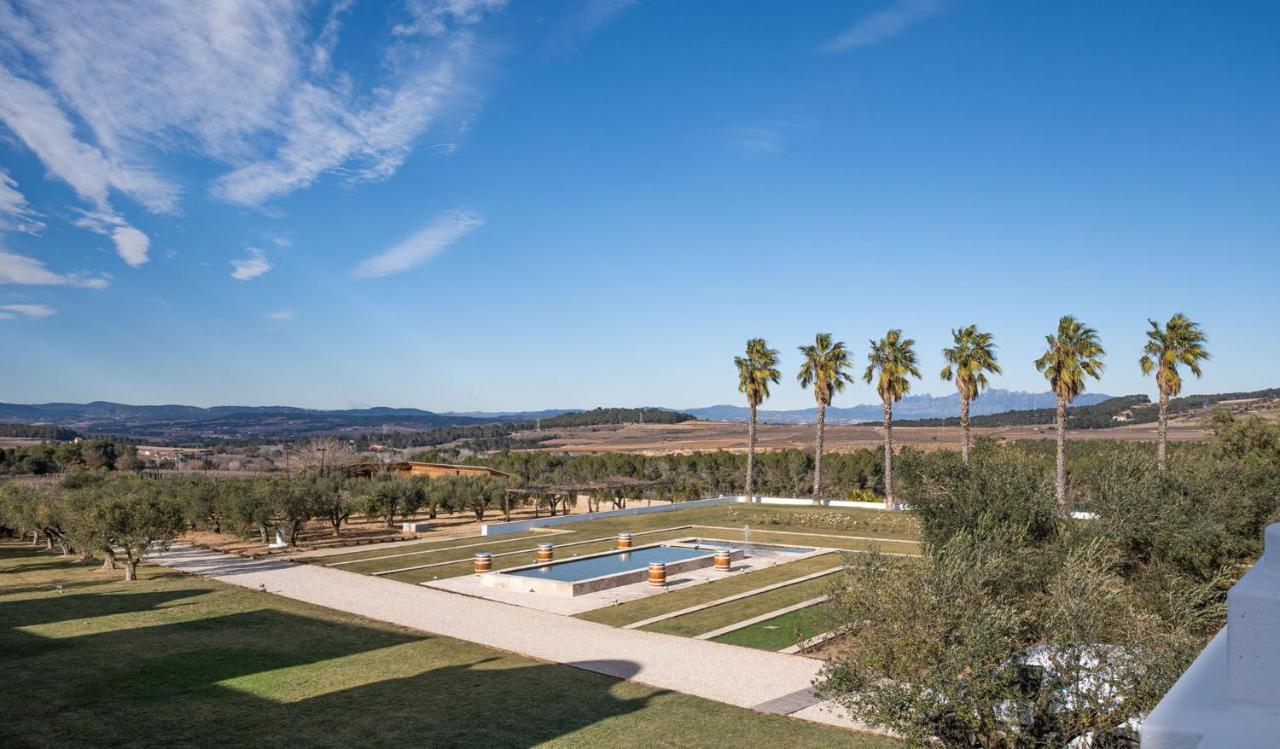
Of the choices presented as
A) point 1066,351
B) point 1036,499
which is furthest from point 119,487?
point 1066,351

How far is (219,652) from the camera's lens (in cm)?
1691

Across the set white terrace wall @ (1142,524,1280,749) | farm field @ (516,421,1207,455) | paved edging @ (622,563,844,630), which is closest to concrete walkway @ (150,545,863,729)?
paved edging @ (622,563,844,630)

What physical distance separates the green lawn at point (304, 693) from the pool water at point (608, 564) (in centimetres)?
723

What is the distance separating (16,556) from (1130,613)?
37.7 metres

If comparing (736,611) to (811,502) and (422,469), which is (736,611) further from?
(422,469)

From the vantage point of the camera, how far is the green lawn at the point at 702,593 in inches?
819

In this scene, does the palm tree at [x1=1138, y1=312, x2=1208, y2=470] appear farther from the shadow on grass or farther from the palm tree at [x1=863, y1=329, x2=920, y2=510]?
the shadow on grass

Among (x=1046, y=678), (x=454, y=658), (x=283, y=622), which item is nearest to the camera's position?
(x=1046, y=678)

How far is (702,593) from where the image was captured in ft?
76.2

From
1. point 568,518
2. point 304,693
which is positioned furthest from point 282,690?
point 568,518

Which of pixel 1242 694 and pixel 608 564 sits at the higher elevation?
pixel 1242 694

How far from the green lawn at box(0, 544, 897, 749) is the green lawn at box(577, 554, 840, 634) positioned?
426cm

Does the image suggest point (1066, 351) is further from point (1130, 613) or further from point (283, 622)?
point (283, 622)

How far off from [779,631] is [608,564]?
10.5 meters
